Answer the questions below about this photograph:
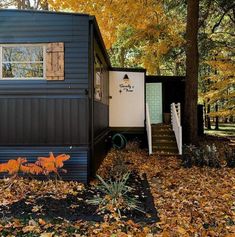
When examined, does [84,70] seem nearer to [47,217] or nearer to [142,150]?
[47,217]

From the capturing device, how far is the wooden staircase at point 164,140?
433 inches

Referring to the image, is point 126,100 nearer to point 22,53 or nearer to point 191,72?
point 191,72

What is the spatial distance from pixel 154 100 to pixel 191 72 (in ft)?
8.01

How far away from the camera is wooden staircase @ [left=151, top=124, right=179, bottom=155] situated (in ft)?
36.1

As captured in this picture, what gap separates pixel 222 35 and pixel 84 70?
11545 millimetres

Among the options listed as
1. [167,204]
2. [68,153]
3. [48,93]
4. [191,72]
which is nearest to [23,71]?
[48,93]

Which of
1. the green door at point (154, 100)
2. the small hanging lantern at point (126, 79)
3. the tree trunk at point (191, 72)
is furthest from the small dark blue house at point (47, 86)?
the green door at point (154, 100)

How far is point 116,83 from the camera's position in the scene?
12.8 metres

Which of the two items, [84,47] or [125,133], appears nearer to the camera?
[84,47]

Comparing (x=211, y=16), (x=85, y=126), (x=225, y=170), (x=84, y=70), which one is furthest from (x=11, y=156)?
(x=211, y=16)

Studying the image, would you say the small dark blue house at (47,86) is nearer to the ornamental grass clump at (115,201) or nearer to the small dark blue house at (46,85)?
the small dark blue house at (46,85)

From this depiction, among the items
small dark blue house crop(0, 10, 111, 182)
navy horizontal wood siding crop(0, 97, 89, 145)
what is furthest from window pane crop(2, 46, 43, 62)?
navy horizontal wood siding crop(0, 97, 89, 145)

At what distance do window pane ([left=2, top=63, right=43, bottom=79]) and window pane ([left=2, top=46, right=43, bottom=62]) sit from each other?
0.43ft

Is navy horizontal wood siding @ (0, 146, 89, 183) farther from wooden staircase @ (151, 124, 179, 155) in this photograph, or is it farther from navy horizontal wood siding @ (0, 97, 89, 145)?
wooden staircase @ (151, 124, 179, 155)
